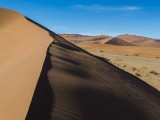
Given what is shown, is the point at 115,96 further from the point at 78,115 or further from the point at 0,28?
the point at 0,28

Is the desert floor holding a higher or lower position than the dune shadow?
lower

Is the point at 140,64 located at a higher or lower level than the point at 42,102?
lower

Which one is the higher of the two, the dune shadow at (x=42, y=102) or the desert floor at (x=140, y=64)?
the dune shadow at (x=42, y=102)

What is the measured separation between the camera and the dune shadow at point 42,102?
457 cm

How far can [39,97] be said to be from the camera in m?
5.41

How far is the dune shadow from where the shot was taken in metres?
4.57

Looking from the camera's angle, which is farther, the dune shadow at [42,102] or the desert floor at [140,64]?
the desert floor at [140,64]

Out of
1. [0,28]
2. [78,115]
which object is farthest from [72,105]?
[0,28]

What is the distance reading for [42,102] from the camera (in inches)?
205

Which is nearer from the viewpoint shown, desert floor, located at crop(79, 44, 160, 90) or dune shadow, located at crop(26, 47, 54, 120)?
dune shadow, located at crop(26, 47, 54, 120)

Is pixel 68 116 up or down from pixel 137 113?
up

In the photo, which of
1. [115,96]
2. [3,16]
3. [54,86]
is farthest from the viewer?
[3,16]

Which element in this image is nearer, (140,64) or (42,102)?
(42,102)

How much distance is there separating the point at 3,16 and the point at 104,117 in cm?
3583
